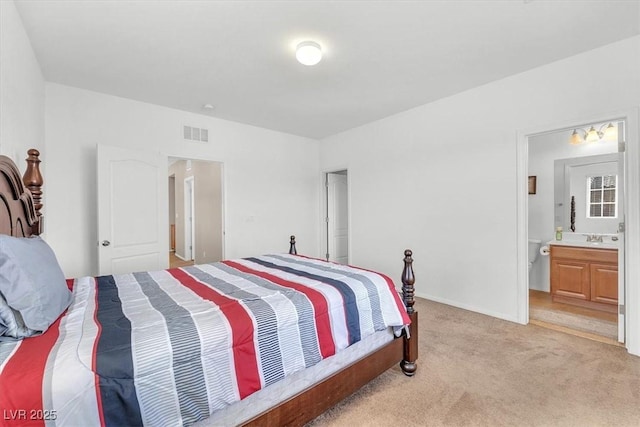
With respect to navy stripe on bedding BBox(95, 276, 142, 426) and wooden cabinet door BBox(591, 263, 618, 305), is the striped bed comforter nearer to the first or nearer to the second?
navy stripe on bedding BBox(95, 276, 142, 426)

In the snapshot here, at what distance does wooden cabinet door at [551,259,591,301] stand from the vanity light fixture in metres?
1.55

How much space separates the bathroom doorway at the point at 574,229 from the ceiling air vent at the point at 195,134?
12.9 feet

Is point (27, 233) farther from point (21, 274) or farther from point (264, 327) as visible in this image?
point (264, 327)

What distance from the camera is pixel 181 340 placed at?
45.2 inches

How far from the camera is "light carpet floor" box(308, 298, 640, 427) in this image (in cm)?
166

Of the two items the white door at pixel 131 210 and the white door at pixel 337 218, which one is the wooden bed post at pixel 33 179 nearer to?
the white door at pixel 131 210

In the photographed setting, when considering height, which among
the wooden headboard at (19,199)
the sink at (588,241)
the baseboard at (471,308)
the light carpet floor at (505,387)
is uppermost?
the wooden headboard at (19,199)

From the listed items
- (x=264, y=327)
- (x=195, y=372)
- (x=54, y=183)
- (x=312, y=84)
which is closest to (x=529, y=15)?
(x=312, y=84)

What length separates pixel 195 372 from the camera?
44.6 inches

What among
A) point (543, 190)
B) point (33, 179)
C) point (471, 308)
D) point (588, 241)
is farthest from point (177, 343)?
point (543, 190)

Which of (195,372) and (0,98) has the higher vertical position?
(0,98)

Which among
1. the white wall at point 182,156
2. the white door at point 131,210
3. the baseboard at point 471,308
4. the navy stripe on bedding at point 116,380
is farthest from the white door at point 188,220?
the navy stripe on bedding at point 116,380

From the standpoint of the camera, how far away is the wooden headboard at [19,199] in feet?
4.98

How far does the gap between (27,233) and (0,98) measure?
836 millimetres
